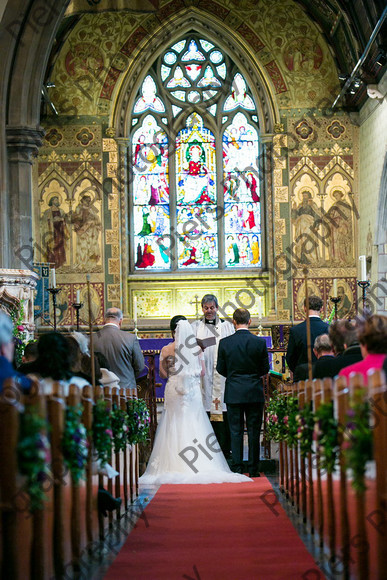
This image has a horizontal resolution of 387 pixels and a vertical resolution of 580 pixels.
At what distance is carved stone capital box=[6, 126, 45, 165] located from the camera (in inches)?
505

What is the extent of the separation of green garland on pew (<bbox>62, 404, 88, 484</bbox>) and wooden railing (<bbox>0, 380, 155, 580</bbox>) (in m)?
0.04

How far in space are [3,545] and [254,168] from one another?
45.2ft

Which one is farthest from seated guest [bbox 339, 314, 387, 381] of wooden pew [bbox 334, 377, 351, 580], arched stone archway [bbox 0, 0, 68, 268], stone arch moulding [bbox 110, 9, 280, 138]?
stone arch moulding [bbox 110, 9, 280, 138]

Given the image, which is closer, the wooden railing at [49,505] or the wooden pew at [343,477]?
the wooden railing at [49,505]

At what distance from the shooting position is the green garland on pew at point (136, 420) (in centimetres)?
611

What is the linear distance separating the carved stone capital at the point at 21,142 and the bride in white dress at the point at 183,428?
5206 millimetres

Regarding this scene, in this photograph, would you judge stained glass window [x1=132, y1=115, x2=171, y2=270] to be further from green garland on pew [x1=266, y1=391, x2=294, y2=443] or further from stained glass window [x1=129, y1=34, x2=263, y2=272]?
green garland on pew [x1=266, y1=391, x2=294, y2=443]

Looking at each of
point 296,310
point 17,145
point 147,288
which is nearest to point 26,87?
point 17,145

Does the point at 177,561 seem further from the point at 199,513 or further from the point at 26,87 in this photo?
the point at 26,87

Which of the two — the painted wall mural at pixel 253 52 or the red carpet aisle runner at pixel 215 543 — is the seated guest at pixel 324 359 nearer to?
the red carpet aisle runner at pixel 215 543

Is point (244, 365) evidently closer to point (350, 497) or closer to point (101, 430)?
point (101, 430)

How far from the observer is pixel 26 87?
12883mm

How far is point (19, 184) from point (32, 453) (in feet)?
32.9

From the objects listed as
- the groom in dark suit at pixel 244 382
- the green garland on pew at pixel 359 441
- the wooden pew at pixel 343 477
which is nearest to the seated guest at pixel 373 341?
the wooden pew at pixel 343 477
